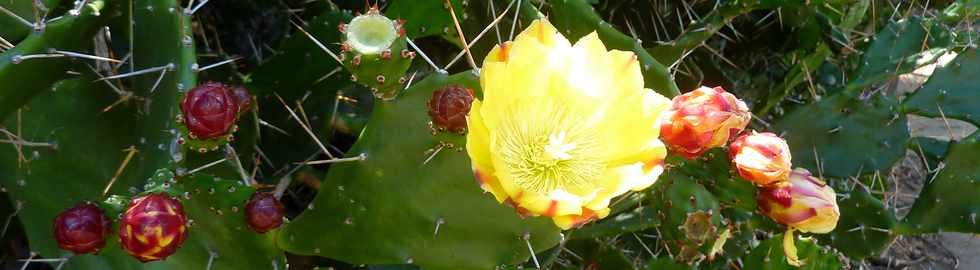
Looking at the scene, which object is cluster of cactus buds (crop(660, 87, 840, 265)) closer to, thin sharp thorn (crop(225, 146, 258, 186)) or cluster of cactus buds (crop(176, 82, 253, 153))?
cluster of cactus buds (crop(176, 82, 253, 153))

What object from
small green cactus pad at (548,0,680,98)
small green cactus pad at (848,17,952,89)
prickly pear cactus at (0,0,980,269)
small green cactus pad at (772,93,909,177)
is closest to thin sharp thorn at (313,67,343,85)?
prickly pear cactus at (0,0,980,269)

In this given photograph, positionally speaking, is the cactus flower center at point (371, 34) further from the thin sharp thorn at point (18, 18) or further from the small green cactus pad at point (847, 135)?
the small green cactus pad at point (847, 135)

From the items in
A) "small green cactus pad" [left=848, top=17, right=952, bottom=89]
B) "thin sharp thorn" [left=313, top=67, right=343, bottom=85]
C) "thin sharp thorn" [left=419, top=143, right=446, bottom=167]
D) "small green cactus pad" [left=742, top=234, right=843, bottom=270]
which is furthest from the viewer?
"small green cactus pad" [left=848, top=17, right=952, bottom=89]

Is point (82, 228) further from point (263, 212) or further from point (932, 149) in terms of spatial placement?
point (932, 149)

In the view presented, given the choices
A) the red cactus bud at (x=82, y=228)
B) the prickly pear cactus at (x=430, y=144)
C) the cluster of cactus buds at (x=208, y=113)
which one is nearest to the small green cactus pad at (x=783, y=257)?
the prickly pear cactus at (x=430, y=144)

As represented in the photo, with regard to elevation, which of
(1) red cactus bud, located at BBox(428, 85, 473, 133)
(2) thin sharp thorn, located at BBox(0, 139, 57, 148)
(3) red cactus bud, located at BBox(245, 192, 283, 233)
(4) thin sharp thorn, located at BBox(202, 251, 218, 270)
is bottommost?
(4) thin sharp thorn, located at BBox(202, 251, 218, 270)
